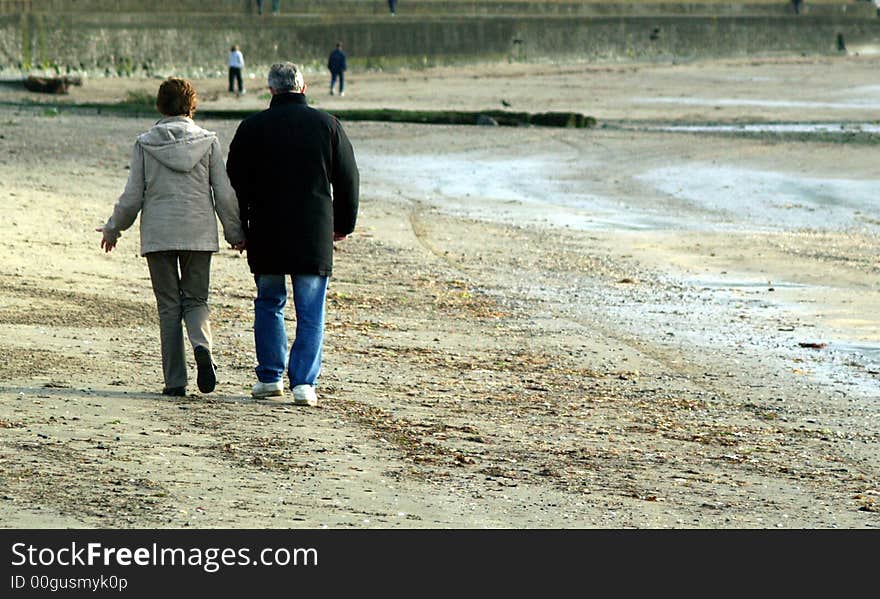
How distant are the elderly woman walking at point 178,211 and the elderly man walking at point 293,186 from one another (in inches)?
4.3

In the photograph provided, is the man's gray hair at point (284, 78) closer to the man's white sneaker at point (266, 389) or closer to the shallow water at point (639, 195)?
the man's white sneaker at point (266, 389)

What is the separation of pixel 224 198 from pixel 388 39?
50.1 metres

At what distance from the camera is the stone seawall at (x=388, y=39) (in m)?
48.3

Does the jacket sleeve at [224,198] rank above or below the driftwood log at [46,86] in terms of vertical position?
above

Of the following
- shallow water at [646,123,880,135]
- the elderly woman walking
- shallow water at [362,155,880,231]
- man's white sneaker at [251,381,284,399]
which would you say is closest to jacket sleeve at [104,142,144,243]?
the elderly woman walking

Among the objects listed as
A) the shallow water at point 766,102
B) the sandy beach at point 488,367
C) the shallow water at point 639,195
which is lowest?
the shallow water at point 766,102

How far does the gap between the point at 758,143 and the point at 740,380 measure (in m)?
19.3

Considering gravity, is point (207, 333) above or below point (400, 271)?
above

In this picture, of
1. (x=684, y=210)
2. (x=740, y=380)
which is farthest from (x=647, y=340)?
(x=684, y=210)

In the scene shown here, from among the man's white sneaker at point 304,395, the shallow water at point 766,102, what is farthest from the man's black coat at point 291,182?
the shallow water at point 766,102

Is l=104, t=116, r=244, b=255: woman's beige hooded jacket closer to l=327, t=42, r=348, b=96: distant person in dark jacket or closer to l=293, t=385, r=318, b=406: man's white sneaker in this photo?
l=293, t=385, r=318, b=406: man's white sneaker

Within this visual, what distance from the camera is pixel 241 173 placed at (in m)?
7.56

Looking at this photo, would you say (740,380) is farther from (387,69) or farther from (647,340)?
(387,69)

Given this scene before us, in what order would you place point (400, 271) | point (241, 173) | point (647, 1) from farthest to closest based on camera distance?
point (647, 1)
point (400, 271)
point (241, 173)
